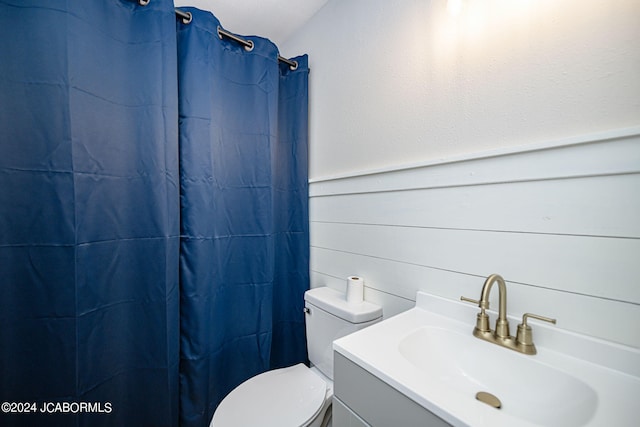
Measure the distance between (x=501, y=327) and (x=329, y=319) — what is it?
657 mm

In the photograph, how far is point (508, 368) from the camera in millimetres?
626

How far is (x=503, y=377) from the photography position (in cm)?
63

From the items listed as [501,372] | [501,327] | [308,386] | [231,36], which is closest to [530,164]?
[501,327]

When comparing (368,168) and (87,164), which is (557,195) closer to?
(368,168)

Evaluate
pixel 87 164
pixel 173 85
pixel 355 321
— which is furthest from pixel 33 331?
pixel 355 321

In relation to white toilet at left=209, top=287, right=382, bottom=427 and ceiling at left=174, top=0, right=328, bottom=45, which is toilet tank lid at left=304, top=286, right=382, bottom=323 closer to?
white toilet at left=209, top=287, right=382, bottom=427

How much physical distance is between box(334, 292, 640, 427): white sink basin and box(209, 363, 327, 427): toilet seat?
0.45 meters

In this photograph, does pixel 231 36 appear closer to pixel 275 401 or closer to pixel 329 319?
pixel 329 319

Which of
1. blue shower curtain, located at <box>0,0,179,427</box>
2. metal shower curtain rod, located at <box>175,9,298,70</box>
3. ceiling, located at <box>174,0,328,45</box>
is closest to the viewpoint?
blue shower curtain, located at <box>0,0,179,427</box>

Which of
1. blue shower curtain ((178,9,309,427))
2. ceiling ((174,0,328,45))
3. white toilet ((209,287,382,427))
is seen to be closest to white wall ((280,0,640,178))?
ceiling ((174,0,328,45))

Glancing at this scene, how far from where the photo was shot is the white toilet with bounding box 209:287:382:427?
34.7 inches

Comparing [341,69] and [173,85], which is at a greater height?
[341,69]

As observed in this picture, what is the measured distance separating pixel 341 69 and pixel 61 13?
3.65 feet

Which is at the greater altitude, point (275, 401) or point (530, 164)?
point (530, 164)
